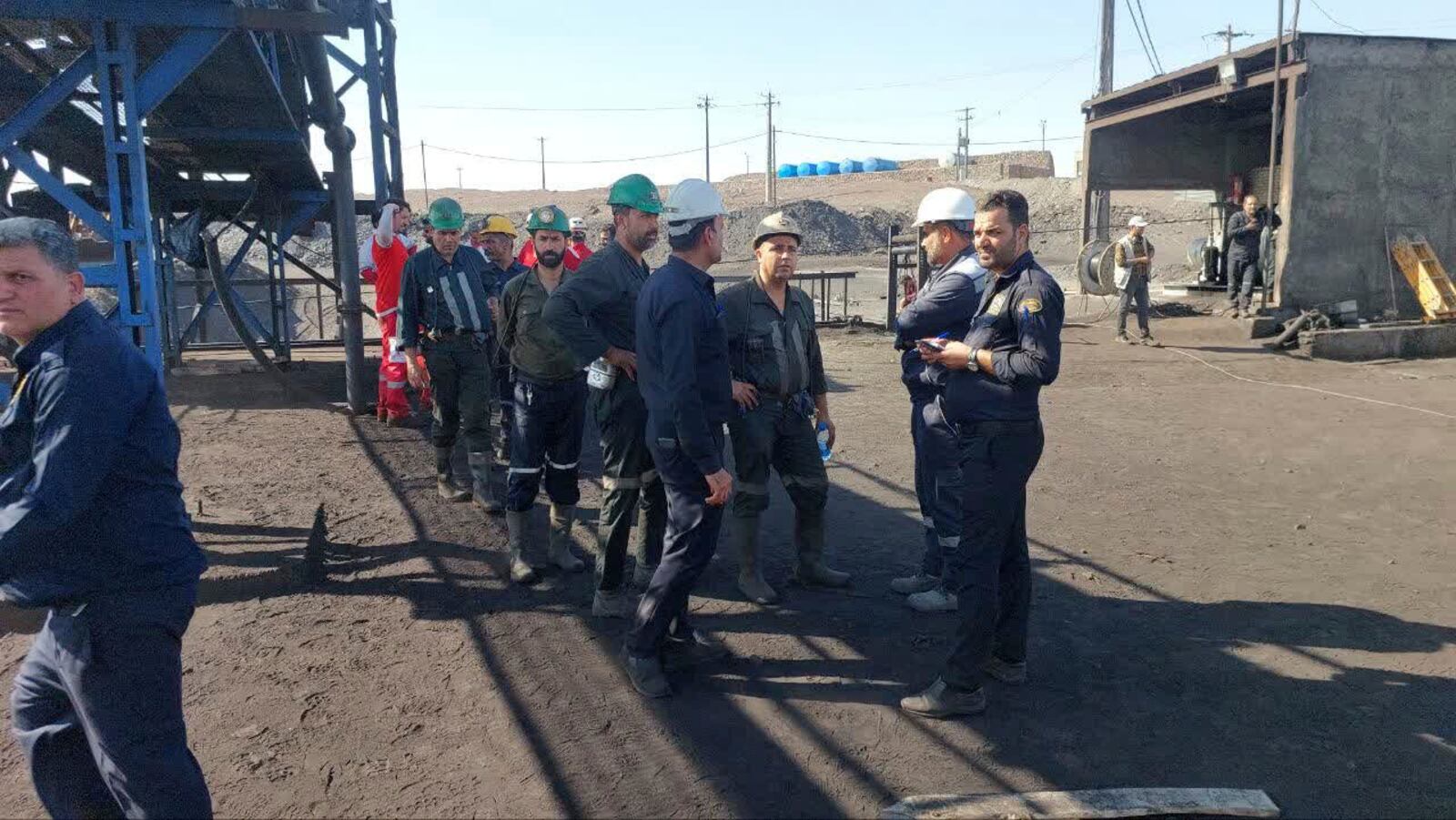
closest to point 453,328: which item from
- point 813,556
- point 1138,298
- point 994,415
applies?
point 813,556

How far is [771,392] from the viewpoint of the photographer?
4.89m

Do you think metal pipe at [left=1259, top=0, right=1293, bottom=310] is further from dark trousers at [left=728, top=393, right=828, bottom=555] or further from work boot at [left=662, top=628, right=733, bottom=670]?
work boot at [left=662, top=628, right=733, bottom=670]

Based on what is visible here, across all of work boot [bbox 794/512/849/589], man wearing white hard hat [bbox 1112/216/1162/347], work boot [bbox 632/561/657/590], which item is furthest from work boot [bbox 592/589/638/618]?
man wearing white hard hat [bbox 1112/216/1162/347]

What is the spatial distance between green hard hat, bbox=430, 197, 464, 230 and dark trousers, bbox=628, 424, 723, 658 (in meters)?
3.46

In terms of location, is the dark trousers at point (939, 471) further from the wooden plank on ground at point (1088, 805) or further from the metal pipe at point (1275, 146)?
the metal pipe at point (1275, 146)

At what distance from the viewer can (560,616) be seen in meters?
4.80

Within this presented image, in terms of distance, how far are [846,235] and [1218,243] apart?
33687 mm

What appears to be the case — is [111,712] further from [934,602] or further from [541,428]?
[934,602]

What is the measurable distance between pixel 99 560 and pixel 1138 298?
1465 cm

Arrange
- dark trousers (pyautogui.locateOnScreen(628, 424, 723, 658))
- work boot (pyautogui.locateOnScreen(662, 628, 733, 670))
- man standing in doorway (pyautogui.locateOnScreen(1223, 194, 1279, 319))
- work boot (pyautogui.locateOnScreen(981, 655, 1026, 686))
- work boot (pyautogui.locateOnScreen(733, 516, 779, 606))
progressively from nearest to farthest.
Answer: dark trousers (pyautogui.locateOnScreen(628, 424, 723, 658)) < work boot (pyautogui.locateOnScreen(981, 655, 1026, 686)) < work boot (pyautogui.locateOnScreen(662, 628, 733, 670)) < work boot (pyautogui.locateOnScreen(733, 516, 779, 606)) < man standing in doorway (pyautogui.locateOnScreen(1223, 194, 1279, 319))

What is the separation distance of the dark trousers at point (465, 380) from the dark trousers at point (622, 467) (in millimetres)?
2295

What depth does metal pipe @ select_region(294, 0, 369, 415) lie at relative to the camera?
30.8 ft

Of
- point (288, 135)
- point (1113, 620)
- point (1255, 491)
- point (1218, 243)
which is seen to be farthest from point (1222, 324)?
point (288, 135)

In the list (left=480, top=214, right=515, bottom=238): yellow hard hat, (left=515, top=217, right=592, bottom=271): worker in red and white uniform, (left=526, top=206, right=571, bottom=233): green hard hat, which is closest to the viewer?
(left=526, top=206, right=571, bottom=233): green hard hat
